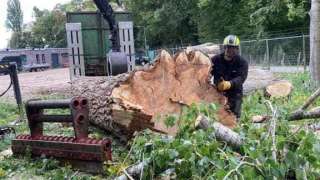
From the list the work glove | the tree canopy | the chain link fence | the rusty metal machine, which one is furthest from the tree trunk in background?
the tree canopy

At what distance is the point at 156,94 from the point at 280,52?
17545 millimetres

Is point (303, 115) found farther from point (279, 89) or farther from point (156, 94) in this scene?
point (279, 89)

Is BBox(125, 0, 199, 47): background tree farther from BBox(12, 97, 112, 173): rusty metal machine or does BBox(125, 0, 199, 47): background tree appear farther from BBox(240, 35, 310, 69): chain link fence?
BBox(12, 97, 112, 173): rusty metal machine

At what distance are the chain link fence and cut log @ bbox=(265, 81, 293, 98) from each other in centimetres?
954

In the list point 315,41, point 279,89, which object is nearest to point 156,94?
point 279,89

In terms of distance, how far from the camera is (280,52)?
75.5ft

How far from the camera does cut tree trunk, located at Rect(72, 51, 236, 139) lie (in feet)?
19.9

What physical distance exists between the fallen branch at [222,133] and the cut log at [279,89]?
6189 mm

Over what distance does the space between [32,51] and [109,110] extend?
5592 centimetres

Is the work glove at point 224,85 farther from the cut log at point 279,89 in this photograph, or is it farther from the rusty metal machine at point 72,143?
the cut log at point 279,89

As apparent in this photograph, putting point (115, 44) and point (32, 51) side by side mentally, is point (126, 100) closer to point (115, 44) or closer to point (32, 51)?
point (115, 44)

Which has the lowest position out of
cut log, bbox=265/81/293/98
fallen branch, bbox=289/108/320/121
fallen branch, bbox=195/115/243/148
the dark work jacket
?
Result: cut log, bbox=265/81/293/98

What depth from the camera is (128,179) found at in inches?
172

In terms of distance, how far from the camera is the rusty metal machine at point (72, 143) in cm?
558
